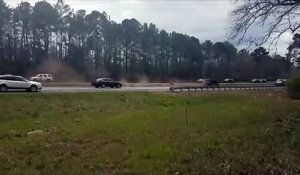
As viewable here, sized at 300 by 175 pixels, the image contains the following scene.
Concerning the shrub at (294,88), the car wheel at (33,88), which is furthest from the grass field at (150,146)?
the shrub at (294,88)

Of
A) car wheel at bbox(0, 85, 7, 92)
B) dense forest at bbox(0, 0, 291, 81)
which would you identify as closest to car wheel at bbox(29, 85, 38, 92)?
car wheel at bbox(0, 85, 7, 92)

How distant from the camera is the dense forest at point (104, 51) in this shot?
102625mm

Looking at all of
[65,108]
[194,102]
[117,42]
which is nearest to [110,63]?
[117,42]

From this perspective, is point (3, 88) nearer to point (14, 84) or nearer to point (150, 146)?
point (14, 84)

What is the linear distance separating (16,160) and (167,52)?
132m

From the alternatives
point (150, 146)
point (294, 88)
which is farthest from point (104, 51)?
point (150, 146)

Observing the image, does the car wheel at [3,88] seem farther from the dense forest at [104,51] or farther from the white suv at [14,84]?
the dense forest at [104,51]

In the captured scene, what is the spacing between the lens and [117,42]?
125 m

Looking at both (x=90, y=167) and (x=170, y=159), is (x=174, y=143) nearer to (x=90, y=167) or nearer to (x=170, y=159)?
(x=170, y=159)

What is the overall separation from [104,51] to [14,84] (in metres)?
83.4

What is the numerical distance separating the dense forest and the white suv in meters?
49.4

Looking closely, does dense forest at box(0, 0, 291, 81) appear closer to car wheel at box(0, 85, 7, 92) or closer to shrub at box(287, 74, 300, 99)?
shrub at box(287, 74, 300, 99)

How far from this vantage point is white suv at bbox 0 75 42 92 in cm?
4045

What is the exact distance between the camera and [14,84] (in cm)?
4122
